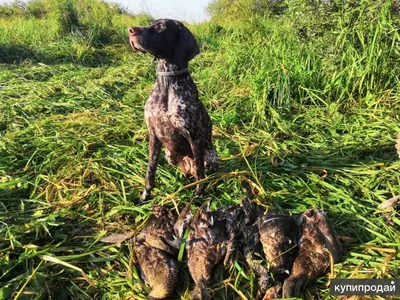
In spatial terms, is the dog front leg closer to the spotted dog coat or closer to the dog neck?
the spotted dog coat

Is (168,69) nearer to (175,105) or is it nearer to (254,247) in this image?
(175,105)

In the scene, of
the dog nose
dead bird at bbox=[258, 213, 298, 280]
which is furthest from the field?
the dog nose

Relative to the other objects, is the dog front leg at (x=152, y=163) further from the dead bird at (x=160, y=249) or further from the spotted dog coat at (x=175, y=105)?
the dead bird at (x=160, y=249)

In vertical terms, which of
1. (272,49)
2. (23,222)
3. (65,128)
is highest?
(272,49)

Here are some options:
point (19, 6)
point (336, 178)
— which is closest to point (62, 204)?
point (336, 178)

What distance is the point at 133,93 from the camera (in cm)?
562

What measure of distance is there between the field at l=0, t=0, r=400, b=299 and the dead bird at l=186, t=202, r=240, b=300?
12 centimetres

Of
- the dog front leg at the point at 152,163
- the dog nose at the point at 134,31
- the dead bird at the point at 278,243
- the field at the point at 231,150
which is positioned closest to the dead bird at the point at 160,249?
the field at the point at 231,150

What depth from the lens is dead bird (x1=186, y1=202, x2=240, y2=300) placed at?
2.26 m

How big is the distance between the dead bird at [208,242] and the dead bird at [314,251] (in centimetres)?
43

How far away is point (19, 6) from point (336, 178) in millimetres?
15102

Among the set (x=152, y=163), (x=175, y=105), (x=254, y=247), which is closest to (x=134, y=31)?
(x=175, y=105)

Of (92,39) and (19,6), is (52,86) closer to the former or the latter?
(92,39)

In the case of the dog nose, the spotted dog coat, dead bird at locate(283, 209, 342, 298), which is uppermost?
the dog nose
